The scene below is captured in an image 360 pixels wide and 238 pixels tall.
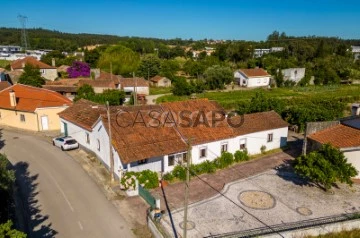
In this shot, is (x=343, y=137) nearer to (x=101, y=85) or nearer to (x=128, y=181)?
(x=128, y=181)

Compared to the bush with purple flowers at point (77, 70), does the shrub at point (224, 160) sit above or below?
below

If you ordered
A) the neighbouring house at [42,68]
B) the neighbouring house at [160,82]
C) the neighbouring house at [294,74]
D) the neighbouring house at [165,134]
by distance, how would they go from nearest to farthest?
the neighbouring house at [165,134] < the neighbouring house at [42,68] < the neighbouring house at [160,82] < the neighbouring house at [294,74]

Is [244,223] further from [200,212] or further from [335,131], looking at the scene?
[335,131]

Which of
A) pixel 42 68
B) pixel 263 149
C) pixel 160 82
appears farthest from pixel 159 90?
pixel 263 149

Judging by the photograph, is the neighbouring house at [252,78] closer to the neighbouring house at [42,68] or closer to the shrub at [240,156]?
the neighbouring house at [42,68]

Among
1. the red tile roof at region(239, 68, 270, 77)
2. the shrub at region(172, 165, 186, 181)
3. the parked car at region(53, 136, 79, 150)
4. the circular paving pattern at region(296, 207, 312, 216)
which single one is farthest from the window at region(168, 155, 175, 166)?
the red tile roof at region(239, 68, 270, 77)

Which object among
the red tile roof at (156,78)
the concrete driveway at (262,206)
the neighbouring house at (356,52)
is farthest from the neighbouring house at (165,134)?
the neighbouring house at (356,52)

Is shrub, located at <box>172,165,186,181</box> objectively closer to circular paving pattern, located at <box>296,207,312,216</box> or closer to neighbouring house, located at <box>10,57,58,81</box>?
circular paving pattern, located at <box>296,207,312,216</box>
